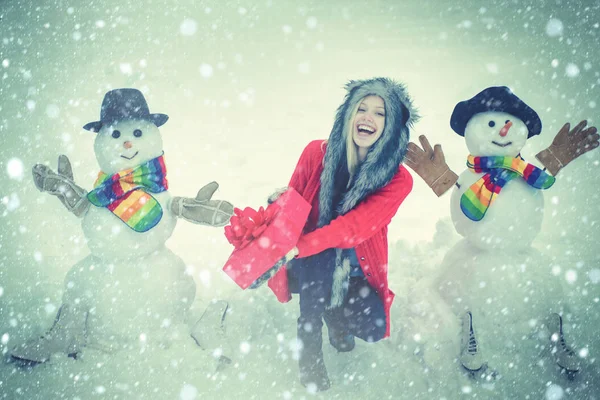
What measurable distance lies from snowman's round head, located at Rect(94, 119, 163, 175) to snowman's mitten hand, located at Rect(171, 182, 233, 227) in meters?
0.29

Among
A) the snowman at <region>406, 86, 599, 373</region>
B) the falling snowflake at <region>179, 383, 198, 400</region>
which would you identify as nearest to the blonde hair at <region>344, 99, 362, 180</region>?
the snowman at <region>406, 86, 599, 373</region>

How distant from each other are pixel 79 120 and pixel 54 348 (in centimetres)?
142

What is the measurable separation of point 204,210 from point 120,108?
2.13 feet

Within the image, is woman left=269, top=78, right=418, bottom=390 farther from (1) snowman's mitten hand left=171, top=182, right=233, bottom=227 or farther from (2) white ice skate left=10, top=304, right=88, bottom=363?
(2) white ice skate left=10, top=304, right=88, bottom=363

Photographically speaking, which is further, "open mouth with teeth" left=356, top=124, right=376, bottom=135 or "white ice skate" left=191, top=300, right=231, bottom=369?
"white ice skate" left=191, top=300, right=231, bottom=369

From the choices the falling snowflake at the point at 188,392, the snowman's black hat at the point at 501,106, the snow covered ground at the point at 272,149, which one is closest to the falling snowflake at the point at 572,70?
the snow covered ground at the point at 272,149

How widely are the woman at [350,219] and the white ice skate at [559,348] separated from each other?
0.88 m

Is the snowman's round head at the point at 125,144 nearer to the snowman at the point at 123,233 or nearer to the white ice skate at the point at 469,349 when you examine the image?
A: the snowman at the point at 123,233

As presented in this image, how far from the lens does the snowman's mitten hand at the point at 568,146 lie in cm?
188

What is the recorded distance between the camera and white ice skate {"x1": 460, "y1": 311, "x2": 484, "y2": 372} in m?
1.73

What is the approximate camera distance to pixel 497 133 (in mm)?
1850

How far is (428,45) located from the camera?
2498 millimetres

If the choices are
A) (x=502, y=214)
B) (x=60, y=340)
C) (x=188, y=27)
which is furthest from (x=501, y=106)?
(x=60, y=340)

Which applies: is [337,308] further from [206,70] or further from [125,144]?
[206,70]
